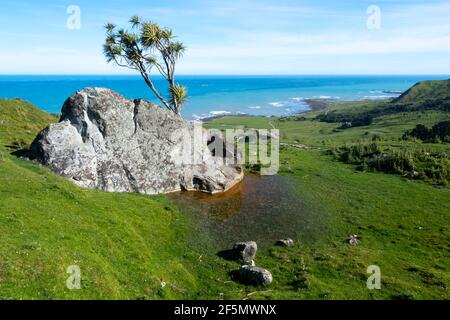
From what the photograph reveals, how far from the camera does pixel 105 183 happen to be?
38031 millimetres

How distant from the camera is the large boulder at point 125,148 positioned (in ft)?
123

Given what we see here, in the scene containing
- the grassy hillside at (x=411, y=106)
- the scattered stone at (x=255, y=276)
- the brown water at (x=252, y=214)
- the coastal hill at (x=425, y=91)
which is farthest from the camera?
the coastal hill at (x=425, y=91)

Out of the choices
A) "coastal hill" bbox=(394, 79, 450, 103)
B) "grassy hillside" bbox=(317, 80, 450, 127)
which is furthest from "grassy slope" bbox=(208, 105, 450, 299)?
"coastal hill" bbox=(394, 79, 450, 103)

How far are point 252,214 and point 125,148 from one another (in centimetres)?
1480

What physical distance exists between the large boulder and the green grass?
8.39ft

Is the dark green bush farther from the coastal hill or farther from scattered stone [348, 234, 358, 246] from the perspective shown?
the coastal hill

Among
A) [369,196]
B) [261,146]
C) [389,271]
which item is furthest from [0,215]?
[261,146]

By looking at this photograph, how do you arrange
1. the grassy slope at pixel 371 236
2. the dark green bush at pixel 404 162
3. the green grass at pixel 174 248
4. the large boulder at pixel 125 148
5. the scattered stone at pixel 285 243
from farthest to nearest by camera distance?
the dark green bush at pixel 404 162, the large boulder at pixel 125 148, the scattered stone at pixel 285 243, the grassy slope at pixel 371 236, the green grass at pixel 174 248

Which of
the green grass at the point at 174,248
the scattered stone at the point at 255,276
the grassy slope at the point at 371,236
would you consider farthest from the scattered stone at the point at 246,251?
the scattered stone at the point at 255,276

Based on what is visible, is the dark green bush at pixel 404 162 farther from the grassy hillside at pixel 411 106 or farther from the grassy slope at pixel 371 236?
the grassy hillside at pixel 411 106

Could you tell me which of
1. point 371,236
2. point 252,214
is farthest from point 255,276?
point 371,236

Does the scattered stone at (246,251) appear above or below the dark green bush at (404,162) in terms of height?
below

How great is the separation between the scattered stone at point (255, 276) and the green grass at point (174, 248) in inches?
21.4

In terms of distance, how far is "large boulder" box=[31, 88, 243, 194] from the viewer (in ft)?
123
